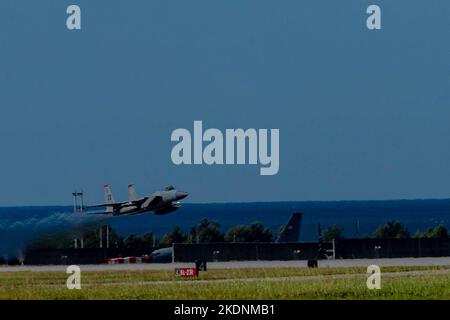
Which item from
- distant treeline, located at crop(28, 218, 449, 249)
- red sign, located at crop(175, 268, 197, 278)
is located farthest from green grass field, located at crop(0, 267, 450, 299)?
distant treeline, located at crop(28, 218, 449, 249)

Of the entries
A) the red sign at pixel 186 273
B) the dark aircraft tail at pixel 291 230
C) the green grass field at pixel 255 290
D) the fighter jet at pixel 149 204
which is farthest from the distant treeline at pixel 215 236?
the green grass field at pixel 255 290

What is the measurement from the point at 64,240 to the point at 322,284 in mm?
27970

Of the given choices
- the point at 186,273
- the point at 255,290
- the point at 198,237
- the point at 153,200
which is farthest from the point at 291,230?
the point at 255,290

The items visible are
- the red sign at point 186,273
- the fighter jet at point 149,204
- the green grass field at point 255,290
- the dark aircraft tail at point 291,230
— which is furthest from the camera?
the dark aircraft tail at point 291,230

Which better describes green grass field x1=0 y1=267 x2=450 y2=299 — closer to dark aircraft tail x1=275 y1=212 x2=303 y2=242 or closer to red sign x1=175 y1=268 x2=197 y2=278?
red sign x1=175 y1=268 x2=197 y2=278

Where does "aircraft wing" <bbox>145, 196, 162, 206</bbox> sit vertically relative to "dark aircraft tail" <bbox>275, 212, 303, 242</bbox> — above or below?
above

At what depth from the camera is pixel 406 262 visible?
80.6 m

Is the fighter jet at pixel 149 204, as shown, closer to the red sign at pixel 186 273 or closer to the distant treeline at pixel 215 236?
the red sign at pixel 186 273

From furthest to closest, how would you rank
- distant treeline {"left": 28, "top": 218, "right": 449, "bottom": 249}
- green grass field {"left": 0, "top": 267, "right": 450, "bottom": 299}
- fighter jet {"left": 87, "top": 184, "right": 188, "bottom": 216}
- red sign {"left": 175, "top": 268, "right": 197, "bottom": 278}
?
distant treeline {"left": 28, "top": 218, "right": 449, "bottom": 249} < fighter jet {"left": 87, "top": 184, "right": 188, "bottom": 216} < red sign {"left": 175, "top": 268, "right": 197, "bottom": 278} < green grass field {"left": 0, "top": 267, "right": 450, "bottom": 299}

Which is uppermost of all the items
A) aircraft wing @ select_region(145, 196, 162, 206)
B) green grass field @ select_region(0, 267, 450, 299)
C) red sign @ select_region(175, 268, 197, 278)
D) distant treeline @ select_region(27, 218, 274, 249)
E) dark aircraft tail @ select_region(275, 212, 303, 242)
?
aircraft wing @ select_region(145, 196, 162, 206)

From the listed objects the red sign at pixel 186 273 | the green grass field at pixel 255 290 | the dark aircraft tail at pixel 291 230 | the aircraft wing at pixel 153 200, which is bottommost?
the dark aircraft tail at pixel 291 230

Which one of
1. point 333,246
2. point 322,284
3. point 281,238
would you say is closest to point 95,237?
point 281,238
